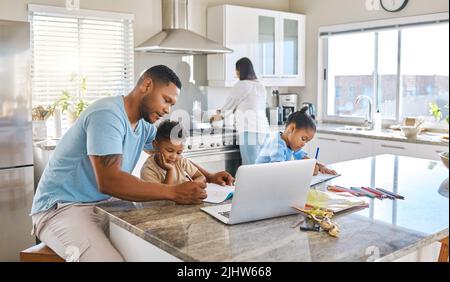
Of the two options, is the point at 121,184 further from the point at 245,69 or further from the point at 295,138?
the point at 245,69

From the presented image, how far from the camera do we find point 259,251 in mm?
1234

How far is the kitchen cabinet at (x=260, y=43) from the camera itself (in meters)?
4.52

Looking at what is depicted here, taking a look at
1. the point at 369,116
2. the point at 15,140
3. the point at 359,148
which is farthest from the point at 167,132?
the point at 369,116

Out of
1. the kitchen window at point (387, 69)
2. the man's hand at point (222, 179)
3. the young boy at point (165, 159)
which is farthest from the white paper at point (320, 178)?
the kitchen window at point (387, 69)

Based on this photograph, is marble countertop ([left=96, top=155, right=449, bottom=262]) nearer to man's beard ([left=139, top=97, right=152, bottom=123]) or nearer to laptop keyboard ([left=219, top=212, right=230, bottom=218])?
laptop keyboard ([left=219, top=212, right=230, bottom=218])

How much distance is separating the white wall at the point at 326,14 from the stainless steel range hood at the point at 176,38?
1.38 m

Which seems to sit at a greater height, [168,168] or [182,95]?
[182,95]

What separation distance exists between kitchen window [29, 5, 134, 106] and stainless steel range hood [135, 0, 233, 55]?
235 mm

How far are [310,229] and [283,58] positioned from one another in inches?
150

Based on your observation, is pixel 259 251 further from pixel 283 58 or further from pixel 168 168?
pixel 283 58

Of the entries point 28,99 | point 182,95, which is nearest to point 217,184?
point 28,99

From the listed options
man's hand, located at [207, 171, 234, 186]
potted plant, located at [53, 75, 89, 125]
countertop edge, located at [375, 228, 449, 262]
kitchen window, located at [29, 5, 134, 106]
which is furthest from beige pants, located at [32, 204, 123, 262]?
kitchen window, located at [29, 5, 134, 106]
